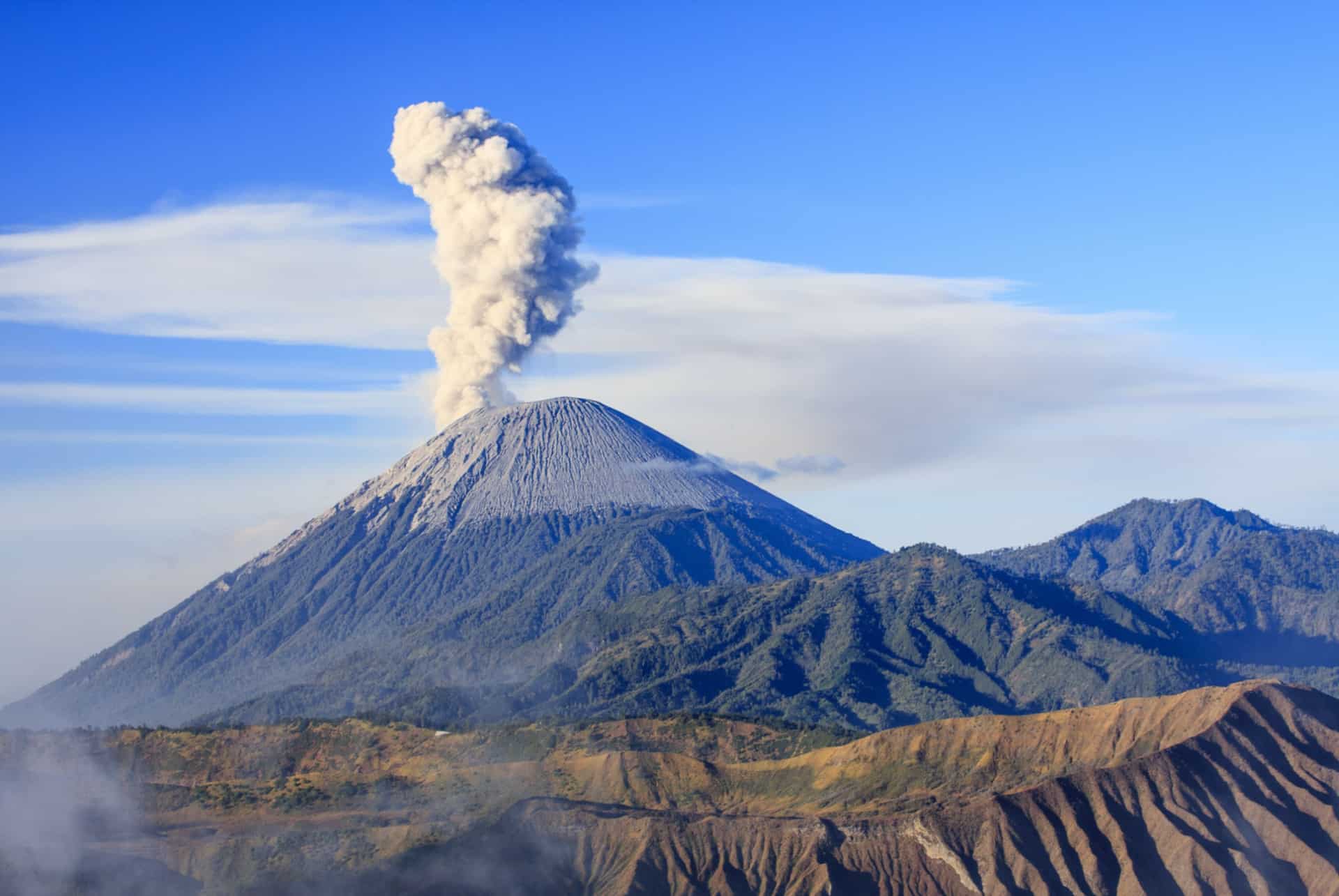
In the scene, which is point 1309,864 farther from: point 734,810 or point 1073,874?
point 734,810

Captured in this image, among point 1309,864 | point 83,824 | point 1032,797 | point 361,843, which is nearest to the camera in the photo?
point 1309,864

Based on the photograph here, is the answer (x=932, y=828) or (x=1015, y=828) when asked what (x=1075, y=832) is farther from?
(x=932, y=828)

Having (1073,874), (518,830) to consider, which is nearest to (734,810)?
(518,830)

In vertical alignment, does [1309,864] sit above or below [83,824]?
below

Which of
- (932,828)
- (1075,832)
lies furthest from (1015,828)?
(932,828)

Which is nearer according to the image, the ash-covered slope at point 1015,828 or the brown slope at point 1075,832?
the brown slope at point 1075,832

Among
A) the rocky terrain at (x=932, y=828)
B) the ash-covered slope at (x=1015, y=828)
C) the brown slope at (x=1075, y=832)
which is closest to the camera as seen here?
the brown slope at (x=1075, y=832)

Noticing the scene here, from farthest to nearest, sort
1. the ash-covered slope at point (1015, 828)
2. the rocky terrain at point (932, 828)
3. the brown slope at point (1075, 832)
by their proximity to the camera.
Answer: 1. the rocky terrain at point (932, 828)
2. the ash-covered slope at point (1015, 828)
3. the brown slope at point (1075, 832)

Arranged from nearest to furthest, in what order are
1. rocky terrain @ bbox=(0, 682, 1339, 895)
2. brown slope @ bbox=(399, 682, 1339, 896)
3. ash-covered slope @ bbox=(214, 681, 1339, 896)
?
brown slope @ bbox=(399, 682, 1339, 896), ash-covered slope @ bbox=(214, 681, 1339, 896), rocky terrain @ bbox=(0, 682, 1339, 895)
